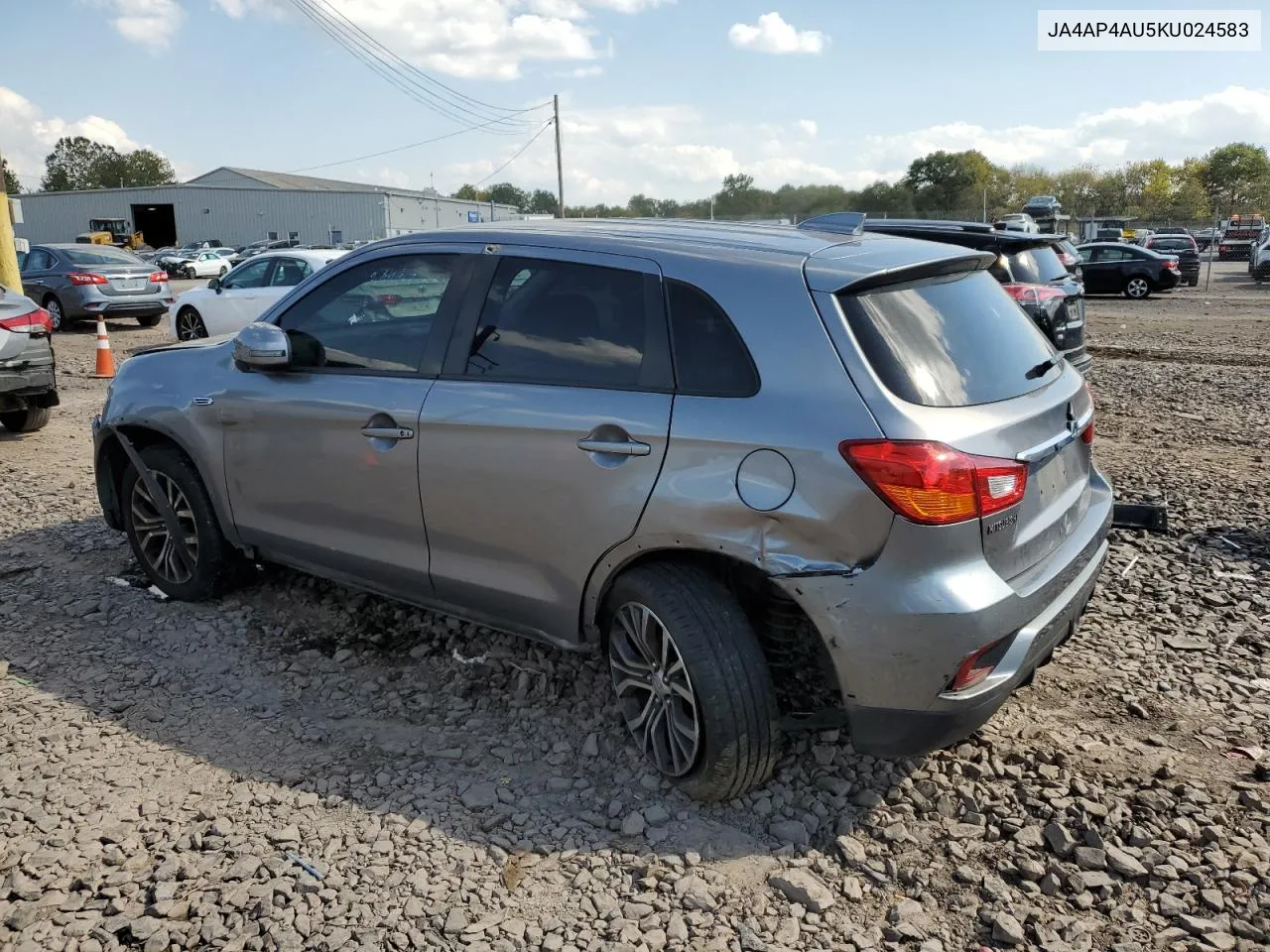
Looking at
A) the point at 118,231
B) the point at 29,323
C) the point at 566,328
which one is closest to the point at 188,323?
the point at 29,323

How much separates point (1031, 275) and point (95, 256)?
16.4 metres

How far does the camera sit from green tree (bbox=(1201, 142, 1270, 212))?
69438mm

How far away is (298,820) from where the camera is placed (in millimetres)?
3191

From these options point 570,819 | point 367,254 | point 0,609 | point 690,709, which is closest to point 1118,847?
point 690,709

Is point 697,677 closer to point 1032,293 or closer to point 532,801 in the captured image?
point 532,801

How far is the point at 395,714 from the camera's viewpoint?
3.89 metres

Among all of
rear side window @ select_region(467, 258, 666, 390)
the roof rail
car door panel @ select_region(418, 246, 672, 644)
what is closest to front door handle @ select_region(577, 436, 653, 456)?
car door panel @ select_region(418, 246, 672, 644)

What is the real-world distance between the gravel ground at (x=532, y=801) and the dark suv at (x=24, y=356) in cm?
385

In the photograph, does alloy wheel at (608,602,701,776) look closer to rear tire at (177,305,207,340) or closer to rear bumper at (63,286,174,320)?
rear tire at (177,305,207,340)

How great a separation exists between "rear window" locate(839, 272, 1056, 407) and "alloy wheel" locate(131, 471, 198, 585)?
3.30m

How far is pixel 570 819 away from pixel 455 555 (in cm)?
103

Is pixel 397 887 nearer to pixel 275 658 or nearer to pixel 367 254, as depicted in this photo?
pixel 275 658

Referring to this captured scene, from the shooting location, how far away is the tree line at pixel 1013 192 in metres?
45.4

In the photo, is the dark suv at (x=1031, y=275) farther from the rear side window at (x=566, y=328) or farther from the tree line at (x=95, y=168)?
the tree line at (x=95, y=168)
